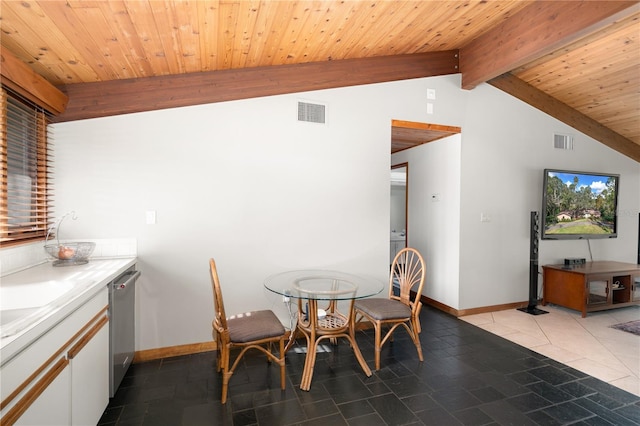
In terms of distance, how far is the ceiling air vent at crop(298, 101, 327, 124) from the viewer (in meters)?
3.27

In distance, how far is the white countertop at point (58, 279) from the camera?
112cm

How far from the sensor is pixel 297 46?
9.45 ft

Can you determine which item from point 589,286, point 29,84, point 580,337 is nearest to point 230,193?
point 29,84

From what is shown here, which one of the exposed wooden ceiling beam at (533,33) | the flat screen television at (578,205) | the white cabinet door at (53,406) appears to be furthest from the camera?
the flat screen television at (578,205)

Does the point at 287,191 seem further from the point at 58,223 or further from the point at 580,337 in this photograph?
the point at 580,337

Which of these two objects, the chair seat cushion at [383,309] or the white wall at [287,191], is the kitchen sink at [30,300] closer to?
the white wall at [287,191]

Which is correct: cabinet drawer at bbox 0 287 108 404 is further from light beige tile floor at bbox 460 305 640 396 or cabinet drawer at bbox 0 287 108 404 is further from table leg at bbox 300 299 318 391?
light beige tile floor at bbox 460 305 640 396

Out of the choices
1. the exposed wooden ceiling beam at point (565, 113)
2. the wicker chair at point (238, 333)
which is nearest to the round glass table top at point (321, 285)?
the wicker chair at point (238, 333)

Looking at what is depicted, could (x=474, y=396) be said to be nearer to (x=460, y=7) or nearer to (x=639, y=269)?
(x=460, y=7)

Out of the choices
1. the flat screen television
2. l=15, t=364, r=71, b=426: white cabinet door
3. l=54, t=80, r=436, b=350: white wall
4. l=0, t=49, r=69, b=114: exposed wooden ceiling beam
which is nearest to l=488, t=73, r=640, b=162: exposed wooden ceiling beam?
the flat screen television

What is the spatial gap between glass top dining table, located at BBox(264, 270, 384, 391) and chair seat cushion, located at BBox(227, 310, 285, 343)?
0.77 feet

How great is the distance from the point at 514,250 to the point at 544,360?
5.73ft

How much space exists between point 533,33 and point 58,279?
4162mm

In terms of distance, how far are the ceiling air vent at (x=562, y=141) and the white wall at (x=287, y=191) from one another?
17 cm
